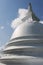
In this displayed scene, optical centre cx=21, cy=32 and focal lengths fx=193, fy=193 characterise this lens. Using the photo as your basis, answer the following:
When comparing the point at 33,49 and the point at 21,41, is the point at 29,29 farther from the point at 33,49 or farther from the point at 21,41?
the point at 33,49

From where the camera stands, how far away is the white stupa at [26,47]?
1580cm

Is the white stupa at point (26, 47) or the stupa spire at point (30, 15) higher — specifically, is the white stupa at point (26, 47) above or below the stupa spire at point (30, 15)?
below

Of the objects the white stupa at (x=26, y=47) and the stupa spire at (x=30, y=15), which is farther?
the stupa spire at (x=30, y=15)

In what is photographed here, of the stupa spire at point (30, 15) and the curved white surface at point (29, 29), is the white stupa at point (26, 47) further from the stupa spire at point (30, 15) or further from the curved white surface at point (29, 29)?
the stupa spire at point (30, 15)

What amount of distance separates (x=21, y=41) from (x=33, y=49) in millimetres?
1707


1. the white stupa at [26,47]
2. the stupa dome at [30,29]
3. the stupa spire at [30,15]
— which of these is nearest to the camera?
the white stupa at [26,47]

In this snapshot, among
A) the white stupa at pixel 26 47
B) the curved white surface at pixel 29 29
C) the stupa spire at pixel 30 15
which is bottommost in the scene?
the white stupa at pixel 26 47

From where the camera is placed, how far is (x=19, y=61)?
52.3 ft

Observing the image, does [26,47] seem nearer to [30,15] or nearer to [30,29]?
[30,29]

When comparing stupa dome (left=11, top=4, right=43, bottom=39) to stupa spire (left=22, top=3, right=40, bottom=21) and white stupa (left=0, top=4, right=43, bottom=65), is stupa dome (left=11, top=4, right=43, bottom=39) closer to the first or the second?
white stupa (left=0, top=4, right=43, bottom=65)

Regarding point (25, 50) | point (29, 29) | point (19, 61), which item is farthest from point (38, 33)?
point (19, 61)

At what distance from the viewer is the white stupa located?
15.8 metres

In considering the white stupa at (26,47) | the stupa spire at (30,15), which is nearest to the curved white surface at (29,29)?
the white stupa at (26,47)

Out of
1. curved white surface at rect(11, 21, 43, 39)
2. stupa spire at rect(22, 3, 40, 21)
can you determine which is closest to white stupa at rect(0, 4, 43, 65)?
curved white surface at rect(11, 21, 43, 39)
